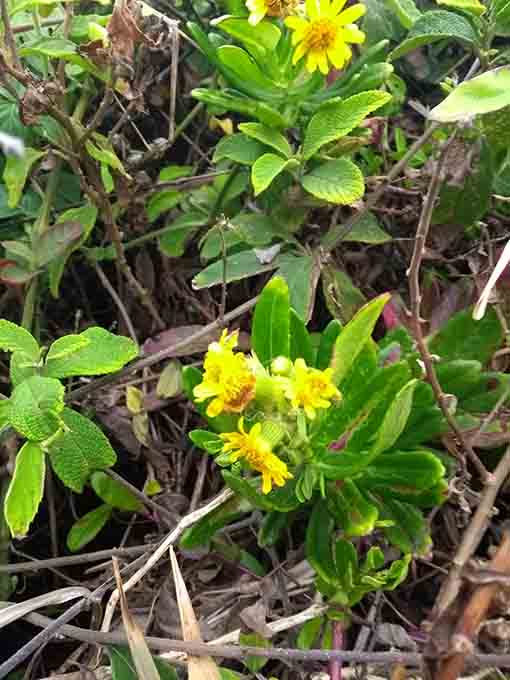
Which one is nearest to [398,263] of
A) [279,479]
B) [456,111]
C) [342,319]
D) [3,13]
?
[342,319]

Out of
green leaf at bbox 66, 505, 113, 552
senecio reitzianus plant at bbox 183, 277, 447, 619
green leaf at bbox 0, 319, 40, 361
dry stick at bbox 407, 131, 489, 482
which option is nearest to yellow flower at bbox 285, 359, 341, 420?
senecio reitzianus plant at bbox 183, 277, 447, 619

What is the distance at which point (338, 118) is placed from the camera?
3.81 feet

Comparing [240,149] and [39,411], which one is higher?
[240,149]

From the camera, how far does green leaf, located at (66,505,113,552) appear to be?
4.11ft

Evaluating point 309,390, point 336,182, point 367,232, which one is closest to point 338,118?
point 336,182

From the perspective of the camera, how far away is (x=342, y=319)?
1220 millimetres

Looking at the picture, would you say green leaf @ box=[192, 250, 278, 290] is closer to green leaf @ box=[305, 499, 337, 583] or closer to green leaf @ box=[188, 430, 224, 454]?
green leaf @ box=[188, 430, 224, 454]

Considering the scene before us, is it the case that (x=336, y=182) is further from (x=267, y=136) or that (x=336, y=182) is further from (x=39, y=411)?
(x=39, y=411)

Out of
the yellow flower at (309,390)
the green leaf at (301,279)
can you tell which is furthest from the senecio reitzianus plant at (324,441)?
the green leaf at (301,279)

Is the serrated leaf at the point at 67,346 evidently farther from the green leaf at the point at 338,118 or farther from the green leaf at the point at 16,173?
the green leaf at the point at 338,118

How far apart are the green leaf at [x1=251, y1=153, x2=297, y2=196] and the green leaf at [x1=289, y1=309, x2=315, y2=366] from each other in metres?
→ 0.19

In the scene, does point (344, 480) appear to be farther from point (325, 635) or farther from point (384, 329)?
point (384, 329)

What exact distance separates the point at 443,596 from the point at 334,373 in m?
0.29

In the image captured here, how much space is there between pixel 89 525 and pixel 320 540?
0.40 meters
